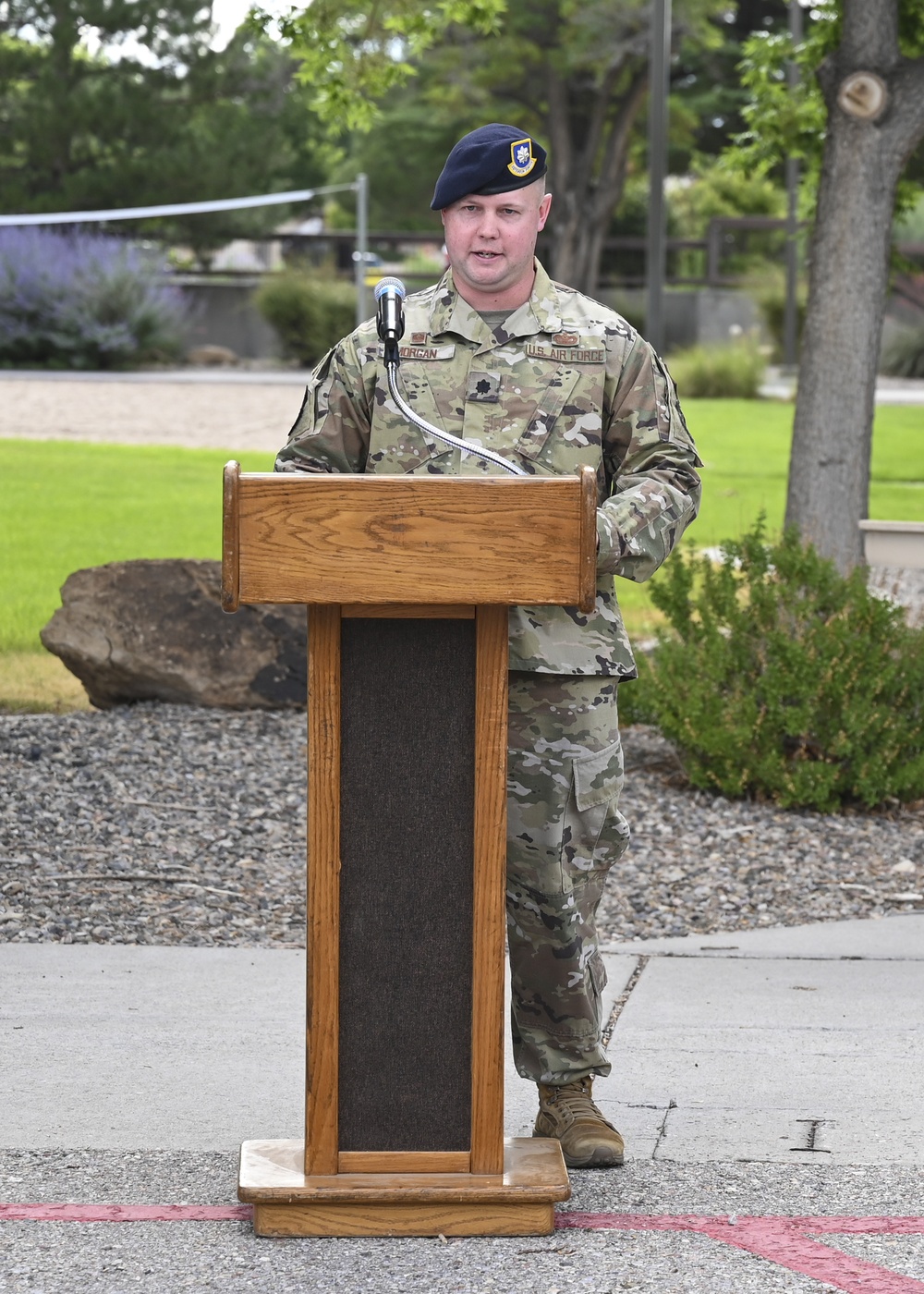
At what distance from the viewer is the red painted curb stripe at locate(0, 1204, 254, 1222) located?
11.1 ft

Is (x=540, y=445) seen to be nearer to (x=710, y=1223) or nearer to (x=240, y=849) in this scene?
(x=710, y=1223)

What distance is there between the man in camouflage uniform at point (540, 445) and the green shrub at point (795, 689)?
3309 millimetres

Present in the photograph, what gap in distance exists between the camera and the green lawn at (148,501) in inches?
434

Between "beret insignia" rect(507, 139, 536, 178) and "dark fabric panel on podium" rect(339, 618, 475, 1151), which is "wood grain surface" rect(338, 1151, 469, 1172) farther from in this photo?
"beret insignia" rect(507, 139, 536, 178)

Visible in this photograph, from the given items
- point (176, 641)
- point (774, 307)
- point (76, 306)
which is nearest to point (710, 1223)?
point (176, 641)

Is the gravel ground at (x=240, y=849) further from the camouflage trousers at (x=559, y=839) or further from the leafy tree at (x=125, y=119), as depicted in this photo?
the leafy tree at (x=125, y=119)

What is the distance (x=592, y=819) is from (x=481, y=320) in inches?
38.0

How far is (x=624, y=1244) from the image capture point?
10.7 feet

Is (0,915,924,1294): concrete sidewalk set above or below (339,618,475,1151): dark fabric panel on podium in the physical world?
below

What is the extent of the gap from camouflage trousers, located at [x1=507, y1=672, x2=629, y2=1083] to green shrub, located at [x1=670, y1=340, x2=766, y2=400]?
900 inches

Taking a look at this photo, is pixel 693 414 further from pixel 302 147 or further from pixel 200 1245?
pixel 302 147

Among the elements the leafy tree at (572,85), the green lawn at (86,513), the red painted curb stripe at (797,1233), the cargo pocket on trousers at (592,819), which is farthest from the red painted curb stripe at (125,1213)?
the leafy tree at (572,85)

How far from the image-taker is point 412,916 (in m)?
3.26

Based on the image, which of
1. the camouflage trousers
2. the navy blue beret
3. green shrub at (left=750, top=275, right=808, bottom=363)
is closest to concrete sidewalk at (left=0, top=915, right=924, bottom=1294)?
the camouflage trousers
